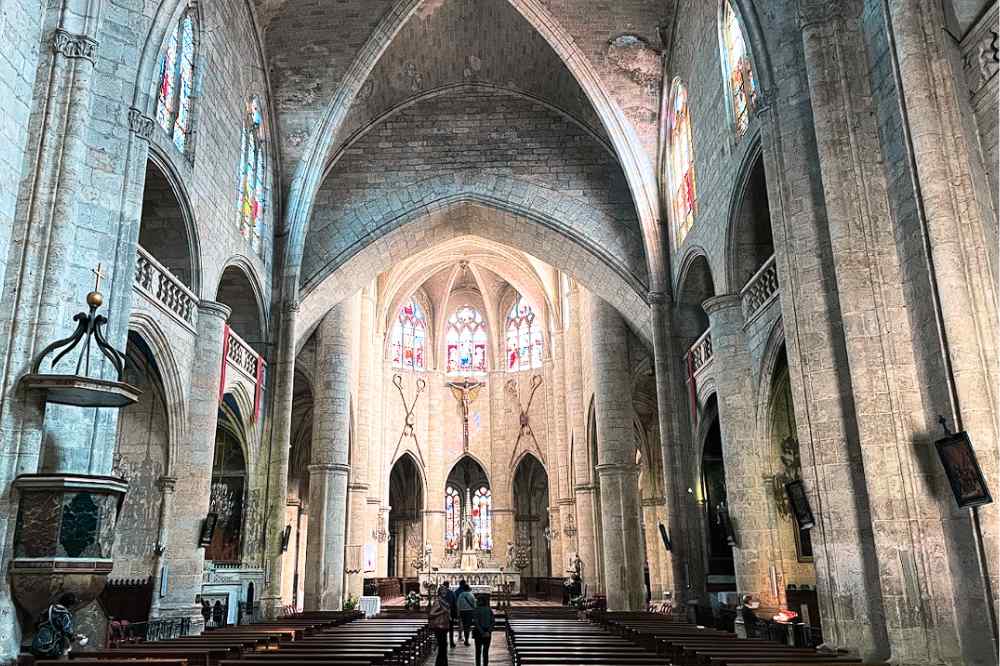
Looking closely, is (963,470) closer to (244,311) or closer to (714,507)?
(714,507)

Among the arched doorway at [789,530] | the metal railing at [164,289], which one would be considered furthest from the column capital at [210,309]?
the arched doorway at [789,530]

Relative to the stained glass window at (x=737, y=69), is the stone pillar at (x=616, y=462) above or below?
below

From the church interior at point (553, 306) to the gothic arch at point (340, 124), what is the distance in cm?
8

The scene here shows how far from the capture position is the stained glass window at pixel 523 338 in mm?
37094

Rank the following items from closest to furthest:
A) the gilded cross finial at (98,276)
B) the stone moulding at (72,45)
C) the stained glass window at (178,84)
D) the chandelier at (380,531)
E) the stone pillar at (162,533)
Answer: the gilded cross finial at (98,276)
the stone moulding at (72,45)
the stone pillar at (162,533)
the stained glass window at (178,84)
the chandelier at (380,531)

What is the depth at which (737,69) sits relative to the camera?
14914mm

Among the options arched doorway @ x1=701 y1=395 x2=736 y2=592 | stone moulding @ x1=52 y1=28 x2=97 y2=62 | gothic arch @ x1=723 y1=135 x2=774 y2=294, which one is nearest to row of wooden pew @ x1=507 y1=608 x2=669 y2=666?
arched doorway @ x1=701 y1=395 x2=736 y2=592

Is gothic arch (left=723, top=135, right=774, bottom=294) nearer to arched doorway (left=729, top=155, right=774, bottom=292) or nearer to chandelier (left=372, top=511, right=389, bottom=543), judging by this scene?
arched doorway (left=729, top=155, right=774, bottom=292)

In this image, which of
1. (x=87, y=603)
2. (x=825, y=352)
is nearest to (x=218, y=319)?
(x=87, y=603)

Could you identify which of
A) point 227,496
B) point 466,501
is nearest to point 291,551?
point 466,501

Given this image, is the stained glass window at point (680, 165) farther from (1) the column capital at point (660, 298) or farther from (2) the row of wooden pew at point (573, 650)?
(2) the row of wooden pew at point (573, 650)

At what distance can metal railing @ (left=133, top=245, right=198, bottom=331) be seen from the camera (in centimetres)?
1320

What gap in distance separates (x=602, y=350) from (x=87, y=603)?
1757cm

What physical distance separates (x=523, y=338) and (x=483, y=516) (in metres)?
8.96
